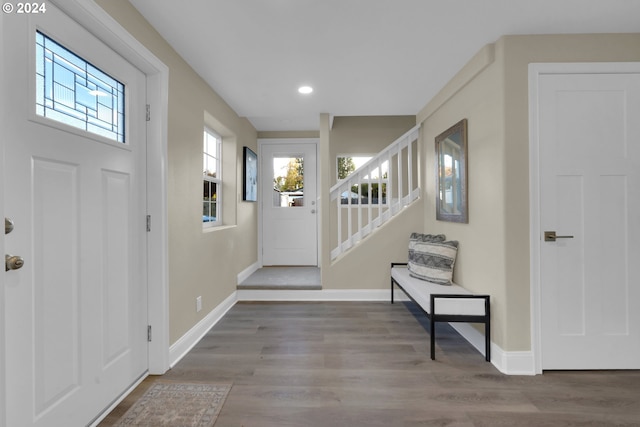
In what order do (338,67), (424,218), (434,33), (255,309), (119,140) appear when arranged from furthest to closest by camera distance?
(424,218), (255,309), (338,67), (434,33), (119,140)

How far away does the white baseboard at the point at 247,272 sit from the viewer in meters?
3.98

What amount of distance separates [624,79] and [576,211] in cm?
97

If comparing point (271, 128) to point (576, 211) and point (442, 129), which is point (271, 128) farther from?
point (576, 211)

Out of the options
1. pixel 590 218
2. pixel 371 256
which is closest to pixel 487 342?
pixel 590 218

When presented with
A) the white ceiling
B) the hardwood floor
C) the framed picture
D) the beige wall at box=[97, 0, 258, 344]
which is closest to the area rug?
the hardwood floor

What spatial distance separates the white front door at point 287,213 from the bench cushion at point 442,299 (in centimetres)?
212

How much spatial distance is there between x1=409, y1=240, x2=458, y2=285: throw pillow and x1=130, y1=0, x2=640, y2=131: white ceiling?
5.28 feet

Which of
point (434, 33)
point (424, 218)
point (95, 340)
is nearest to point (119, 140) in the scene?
point (95, 340)

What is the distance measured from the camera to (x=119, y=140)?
1.86m

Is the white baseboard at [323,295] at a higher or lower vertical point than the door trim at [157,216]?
lower

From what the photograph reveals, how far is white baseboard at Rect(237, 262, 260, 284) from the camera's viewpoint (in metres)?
3.98

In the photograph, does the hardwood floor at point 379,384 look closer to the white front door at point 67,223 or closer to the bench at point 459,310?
the bench at point 459,310

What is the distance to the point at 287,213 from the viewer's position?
4988 millimetres

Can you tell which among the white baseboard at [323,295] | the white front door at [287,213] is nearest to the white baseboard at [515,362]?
the white baseboard at [323,295]
